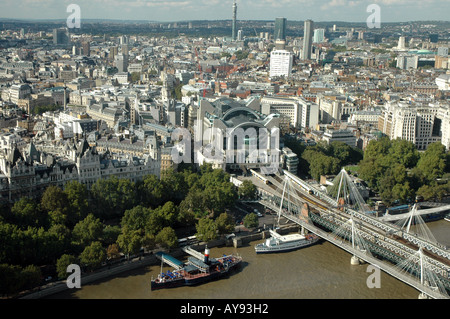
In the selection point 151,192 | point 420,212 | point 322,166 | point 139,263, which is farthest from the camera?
point 322,166

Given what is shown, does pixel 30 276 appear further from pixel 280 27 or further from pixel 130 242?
pixel 280 27

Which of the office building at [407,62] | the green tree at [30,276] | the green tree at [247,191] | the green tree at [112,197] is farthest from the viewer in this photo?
the office building at [407,62]

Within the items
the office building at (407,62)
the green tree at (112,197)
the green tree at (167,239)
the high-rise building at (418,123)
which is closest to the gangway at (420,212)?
the green tree at (167,239)

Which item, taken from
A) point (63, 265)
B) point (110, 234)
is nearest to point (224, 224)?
point (110, 234)

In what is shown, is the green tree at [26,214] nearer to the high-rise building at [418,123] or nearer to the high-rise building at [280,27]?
the high-rise building at [418,123]

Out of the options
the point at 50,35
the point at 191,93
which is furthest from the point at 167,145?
the point at 50,35

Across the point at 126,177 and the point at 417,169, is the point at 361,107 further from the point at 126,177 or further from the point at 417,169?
the point at 126,177
